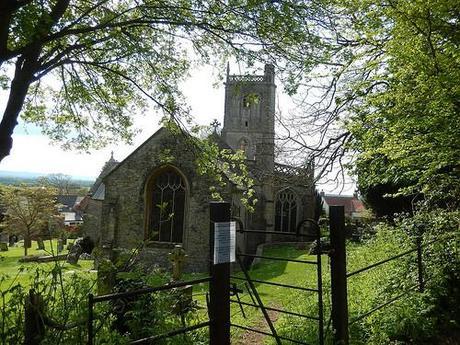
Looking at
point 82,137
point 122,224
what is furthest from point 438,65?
point 122,224

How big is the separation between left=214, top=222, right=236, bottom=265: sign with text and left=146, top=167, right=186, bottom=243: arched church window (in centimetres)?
1572

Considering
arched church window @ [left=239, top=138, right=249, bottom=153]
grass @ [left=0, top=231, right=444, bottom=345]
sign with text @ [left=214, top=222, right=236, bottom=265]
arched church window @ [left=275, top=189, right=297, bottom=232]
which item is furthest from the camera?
arched church window @ [left=239, top=138, right=249, bottom=153]

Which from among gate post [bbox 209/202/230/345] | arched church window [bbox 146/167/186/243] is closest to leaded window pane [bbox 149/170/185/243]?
arched church window [bbox 146/167/186/243]

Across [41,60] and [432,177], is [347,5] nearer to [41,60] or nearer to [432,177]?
[432,177]

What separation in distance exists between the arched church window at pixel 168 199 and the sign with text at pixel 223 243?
15719 mm

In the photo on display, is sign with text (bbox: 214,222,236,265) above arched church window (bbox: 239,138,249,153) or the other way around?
the other way around

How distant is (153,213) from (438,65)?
666 inches

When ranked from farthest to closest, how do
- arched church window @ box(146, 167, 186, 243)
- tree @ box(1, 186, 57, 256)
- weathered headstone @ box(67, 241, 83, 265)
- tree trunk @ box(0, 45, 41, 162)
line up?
tree @ box(1, 186, 57, 256) → weathered headstone @ box(67, 241, 83, 265) → arched church window @ box(146, 167, 186, 243) → tree trunk @ box(0, 45, 41, 162)

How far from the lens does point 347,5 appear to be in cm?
673

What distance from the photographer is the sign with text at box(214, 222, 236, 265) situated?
12.9 ft

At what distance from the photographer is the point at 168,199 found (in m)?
20.0

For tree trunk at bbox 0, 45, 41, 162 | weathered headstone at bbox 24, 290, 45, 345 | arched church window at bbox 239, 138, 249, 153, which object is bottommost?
weathered headstone at bbox 24, 290, 45, 345

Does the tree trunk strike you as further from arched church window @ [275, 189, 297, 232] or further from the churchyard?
arched church window @ [275, 189, 297, 232]

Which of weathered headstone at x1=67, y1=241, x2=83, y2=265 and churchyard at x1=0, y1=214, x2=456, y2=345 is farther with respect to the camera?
weathered headstone at x1=67, y1=241, x2=83, y2=265
